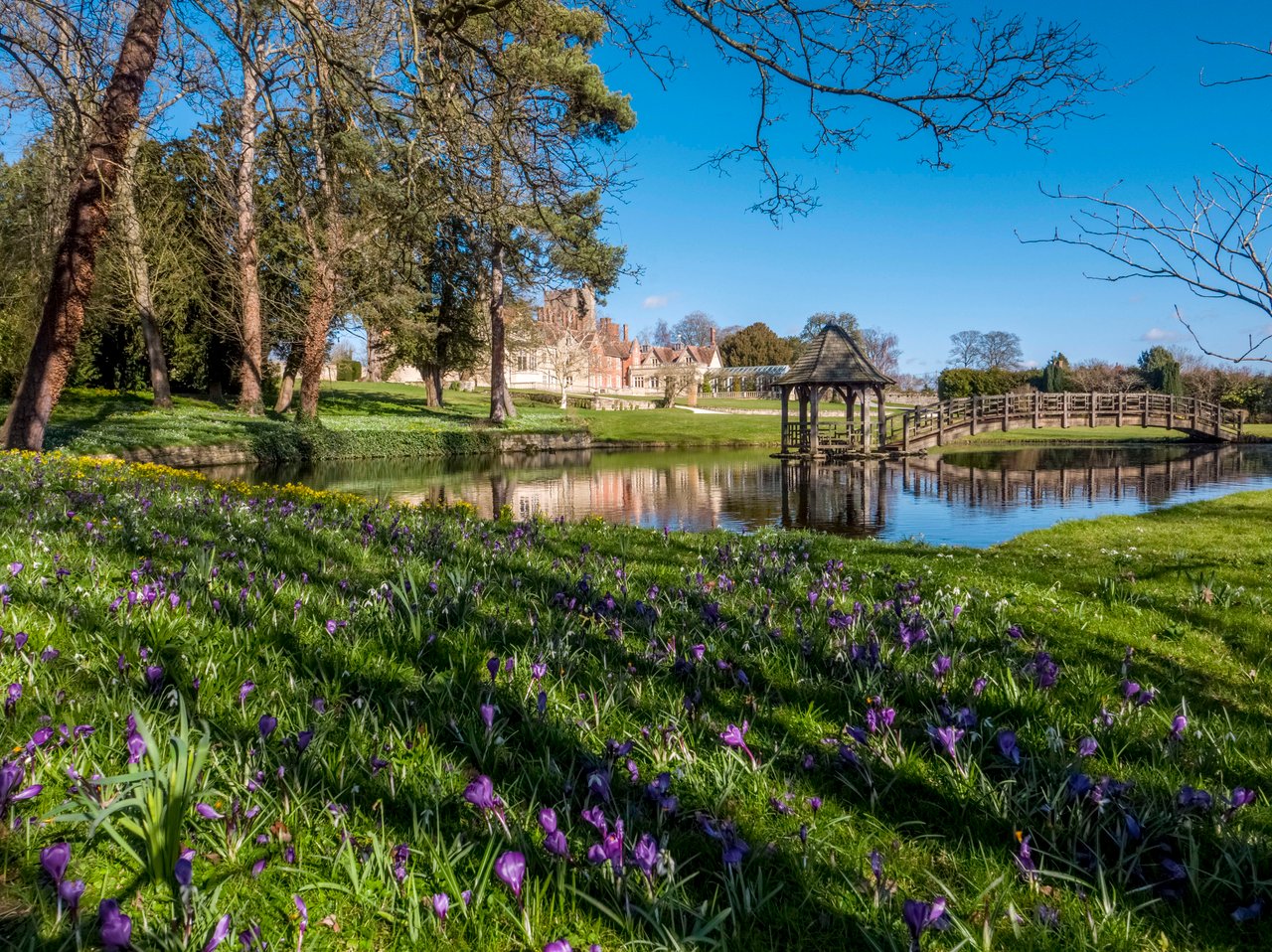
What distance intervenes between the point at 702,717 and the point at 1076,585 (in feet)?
14.0

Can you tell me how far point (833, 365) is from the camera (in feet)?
93.5

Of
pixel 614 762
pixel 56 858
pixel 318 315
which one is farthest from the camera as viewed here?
pixel 318 315

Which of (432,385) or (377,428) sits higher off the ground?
(432,385)

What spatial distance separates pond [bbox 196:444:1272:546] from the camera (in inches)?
630

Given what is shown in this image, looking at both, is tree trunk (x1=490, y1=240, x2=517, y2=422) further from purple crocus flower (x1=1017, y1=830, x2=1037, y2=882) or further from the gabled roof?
purple crocus flower (x1=1017, y1=830, x2=1037, y2=882)

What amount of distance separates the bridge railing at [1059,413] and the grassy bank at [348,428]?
9104 millimetres

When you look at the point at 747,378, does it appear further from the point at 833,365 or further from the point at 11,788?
the point at 11,788

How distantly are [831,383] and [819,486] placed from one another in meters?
7.00

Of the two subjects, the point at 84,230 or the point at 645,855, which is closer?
the point at 645,855

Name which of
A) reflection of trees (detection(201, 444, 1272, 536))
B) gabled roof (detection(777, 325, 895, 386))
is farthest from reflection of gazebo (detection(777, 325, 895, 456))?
reflection of trees (detection(201, 444, 1272, 536))

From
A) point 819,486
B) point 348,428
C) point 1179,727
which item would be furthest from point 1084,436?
point 1179,727

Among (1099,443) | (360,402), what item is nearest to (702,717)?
(360,402)

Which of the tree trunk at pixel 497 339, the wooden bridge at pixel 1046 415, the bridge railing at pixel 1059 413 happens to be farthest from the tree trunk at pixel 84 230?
the bridge railing at pixel 1059 413

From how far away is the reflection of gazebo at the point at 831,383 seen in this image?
28.1m
